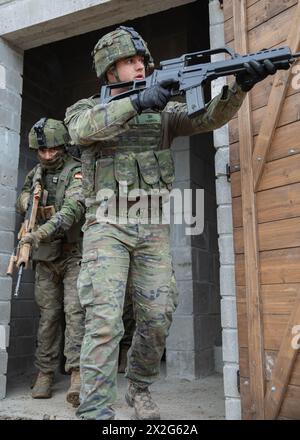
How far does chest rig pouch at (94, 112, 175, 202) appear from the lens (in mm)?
2453

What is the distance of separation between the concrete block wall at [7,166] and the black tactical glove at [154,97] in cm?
172

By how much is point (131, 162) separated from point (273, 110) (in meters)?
0.75

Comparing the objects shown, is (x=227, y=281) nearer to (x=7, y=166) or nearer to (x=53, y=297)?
(x=53, y=297)

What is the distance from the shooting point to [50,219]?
11.4 feet

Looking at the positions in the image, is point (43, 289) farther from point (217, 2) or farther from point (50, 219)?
point (217, 2)

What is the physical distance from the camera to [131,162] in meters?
2.47

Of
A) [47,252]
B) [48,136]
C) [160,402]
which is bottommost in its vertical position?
[160,402]

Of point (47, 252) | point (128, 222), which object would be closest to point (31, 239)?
point (47, 252)

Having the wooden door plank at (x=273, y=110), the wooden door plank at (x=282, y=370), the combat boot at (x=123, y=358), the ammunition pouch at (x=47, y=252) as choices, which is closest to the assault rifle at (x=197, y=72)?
the wooden door plank at (x=273, y=110)

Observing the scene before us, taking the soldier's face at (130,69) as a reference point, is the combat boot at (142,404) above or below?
below

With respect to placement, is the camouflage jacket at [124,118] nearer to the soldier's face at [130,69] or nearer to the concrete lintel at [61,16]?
the soldier's face at [130,69]

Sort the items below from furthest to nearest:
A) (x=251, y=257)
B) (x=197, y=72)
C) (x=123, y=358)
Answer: (x=123, y=358) → (x=251, y=257) → (x=197, y=72)

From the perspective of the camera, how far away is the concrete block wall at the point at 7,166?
11.5 ft
